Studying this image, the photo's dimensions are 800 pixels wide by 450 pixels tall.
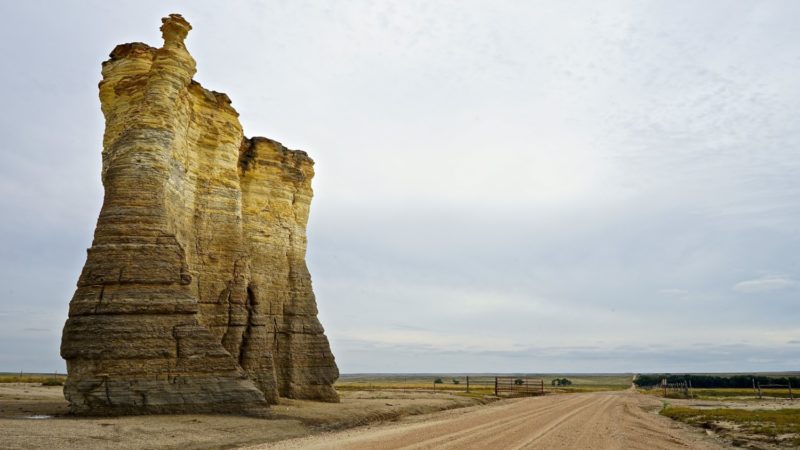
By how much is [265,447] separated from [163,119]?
47.2 feet

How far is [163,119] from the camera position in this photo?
914 inches

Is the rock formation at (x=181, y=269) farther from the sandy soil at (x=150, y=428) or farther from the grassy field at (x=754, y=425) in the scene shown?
the grassy field at (x=754, y=425)

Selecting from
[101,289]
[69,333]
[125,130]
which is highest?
[125,130]

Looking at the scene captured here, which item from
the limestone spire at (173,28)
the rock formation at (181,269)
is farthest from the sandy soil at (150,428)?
the limestone spire at (173,28)

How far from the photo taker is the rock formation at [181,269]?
20.0 meters

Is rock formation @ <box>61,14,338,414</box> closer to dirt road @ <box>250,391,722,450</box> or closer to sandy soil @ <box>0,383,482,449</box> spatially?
sandy soil @ <box>0,383,482,449</box>

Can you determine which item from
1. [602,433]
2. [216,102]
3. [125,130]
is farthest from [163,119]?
[602,433]

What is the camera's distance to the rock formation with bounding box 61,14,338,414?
65.8 feet

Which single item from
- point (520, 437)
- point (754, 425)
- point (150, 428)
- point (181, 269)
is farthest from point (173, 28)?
point (754, 425)

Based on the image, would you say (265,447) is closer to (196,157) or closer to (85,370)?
(85,370)

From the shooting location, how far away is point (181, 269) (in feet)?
72.3

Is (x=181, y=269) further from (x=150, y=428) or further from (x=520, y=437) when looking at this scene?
(x=520, y=437)

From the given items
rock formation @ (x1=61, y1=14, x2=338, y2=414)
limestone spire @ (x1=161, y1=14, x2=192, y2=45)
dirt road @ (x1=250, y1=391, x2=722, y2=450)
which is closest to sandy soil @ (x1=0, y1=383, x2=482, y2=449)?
rock formation @ (x1=61, y1=14, x2=338, y2=414)

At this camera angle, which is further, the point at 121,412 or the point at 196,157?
the point at 196,157
